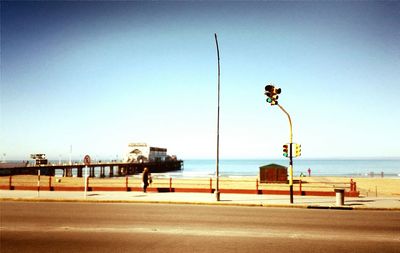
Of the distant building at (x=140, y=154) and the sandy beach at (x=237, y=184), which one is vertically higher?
the distant building at (x=140, y=154)

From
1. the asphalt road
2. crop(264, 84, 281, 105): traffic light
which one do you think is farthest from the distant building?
the asphalt road

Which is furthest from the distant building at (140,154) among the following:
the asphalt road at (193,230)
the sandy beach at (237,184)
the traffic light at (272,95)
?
the asphalt road at (193,230)

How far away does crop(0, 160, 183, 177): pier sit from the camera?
70.3 m

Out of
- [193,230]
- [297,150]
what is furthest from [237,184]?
[193,230]

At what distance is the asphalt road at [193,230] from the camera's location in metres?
9.03

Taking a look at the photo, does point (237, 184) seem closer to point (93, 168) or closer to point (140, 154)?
point (93, 168)

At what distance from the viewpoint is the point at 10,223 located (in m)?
12.3

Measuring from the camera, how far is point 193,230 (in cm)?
1116

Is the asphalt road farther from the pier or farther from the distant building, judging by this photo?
the distant building

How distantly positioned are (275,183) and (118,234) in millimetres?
28290

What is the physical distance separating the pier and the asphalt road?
48.9 meters

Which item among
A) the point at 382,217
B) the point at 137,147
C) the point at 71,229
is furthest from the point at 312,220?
the point at 137,147

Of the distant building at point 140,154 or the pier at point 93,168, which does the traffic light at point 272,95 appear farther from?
the distant building at point 140,154

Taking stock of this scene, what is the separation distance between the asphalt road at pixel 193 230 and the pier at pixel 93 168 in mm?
48920
